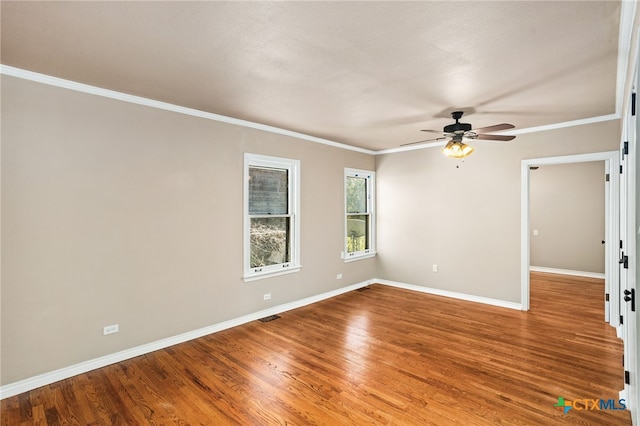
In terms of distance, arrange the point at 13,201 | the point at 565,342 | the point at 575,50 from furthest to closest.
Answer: the point at 565,342, the point at 13,201, the point at 575,50

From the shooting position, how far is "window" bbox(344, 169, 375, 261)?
6.11 meters

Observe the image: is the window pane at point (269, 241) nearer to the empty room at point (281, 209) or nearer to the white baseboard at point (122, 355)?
the empty room at point (281, 209)

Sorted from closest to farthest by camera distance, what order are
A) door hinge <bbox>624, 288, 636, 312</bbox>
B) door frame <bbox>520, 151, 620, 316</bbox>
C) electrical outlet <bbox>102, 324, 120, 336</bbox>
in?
door hinge <bbox>624, 288, 636, 312</bbox> < electrical outlet <bbox>102, 324, 120, 336</bbox> < door frame <bbox>520, 151, 620, 316</bbox>

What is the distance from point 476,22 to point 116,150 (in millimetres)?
3277

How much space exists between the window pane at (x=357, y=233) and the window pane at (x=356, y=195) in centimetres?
15

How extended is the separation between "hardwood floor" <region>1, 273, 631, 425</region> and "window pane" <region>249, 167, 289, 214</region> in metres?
1.58

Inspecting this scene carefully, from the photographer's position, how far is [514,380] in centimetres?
286

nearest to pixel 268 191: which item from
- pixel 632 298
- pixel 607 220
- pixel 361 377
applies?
pixel 361 377

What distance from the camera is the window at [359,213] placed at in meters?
6.11

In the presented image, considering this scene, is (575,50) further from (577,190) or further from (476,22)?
(577,190)

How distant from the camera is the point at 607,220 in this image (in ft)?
13.9

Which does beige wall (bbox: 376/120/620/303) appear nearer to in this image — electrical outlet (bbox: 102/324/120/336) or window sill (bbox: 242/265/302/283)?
window sill (bbox: 242/265/302/283)

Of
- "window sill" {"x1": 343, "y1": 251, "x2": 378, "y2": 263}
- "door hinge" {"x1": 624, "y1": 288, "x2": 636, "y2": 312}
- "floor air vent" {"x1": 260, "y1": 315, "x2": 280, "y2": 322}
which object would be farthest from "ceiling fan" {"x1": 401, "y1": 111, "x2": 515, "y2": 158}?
"floor air vent" {"x1": 260, "y1": 315, "x2": 280, "y2": 322}

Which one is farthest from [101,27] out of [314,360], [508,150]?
[508,150]
